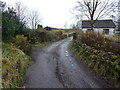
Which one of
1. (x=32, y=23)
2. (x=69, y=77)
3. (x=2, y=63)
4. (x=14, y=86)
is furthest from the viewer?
(x=32, y=23)

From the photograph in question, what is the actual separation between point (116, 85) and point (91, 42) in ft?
15.2

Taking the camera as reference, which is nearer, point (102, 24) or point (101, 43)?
point (101, 43)

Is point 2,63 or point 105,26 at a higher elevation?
point 105,26

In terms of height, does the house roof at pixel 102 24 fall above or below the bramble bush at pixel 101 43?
above

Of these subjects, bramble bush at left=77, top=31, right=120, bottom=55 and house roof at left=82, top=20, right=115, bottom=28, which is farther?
house roof at left=82, top=20, right=115, bottom=28

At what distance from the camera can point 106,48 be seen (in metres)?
6.15

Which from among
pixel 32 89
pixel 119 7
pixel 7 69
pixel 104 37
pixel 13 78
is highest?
pixel 119 7

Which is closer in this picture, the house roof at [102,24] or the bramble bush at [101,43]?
the bramble bush at [101,43]

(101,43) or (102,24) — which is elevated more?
(102,24)

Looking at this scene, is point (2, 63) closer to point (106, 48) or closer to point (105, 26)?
point (106, 48)

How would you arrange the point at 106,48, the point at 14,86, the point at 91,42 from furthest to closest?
the point at 91,42 < the point at 106,48 < the point at 14,86

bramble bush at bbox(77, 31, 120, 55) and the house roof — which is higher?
the house roof

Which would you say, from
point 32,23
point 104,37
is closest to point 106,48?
point 104,37

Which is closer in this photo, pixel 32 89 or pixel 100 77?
pixel 32 89
